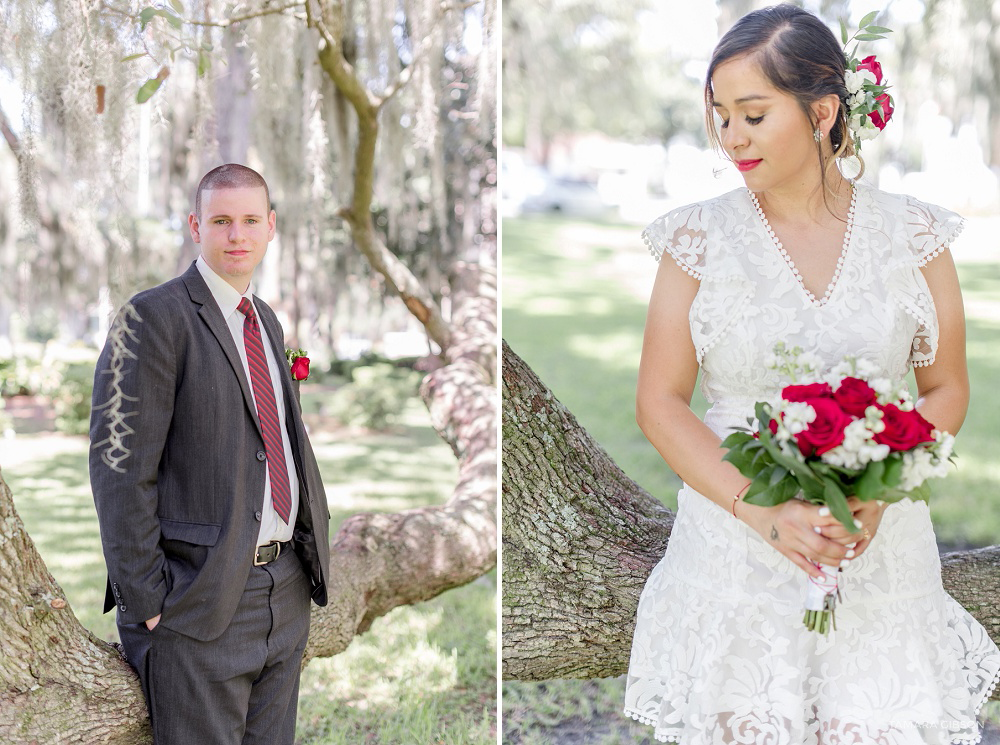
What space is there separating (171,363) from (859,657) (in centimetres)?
159

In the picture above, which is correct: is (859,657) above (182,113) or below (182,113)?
below

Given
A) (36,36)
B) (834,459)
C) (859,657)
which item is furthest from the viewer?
(36,36)

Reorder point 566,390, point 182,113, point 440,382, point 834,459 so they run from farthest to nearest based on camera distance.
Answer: point 182,113 → point 566,390 → point 440,382 → point 834,459

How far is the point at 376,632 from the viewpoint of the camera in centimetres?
490

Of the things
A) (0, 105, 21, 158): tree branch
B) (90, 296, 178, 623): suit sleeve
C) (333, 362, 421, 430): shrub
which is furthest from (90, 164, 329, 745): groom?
(333, 362, 421, 430): shrub

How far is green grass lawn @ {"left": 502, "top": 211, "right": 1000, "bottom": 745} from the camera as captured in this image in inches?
155

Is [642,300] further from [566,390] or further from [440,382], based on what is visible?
[440,382]

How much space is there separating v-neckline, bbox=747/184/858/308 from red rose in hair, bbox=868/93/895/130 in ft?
0.50

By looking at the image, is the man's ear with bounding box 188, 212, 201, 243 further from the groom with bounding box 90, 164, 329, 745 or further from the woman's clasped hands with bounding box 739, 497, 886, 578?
the woman's clasped hands with bounding box 739, 497, 886, 578

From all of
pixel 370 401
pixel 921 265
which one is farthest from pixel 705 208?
pixel 370 401

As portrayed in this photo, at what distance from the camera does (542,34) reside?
51.8ft

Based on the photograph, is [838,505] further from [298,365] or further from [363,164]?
[363,164]

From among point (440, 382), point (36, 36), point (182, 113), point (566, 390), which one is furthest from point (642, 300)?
point (36, 36)

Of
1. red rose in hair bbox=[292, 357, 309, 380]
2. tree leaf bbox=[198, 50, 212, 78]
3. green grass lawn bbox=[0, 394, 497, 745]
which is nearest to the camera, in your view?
red rose in hair bbox=[292, 357, 309, 380]
